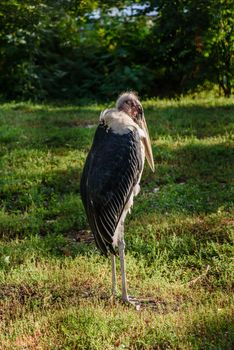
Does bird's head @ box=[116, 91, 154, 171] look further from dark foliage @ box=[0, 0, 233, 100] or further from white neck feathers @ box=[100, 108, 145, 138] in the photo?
dark foliage @ box=[0, 0, 233, 100]

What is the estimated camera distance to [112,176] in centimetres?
545

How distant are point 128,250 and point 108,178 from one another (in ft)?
6.12

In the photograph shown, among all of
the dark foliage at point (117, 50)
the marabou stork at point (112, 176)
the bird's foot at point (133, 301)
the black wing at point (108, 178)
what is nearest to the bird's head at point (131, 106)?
the marabou stork at point (112, 176)

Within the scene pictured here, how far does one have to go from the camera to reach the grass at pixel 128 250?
495cm

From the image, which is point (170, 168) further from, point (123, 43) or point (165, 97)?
point (123, 43)

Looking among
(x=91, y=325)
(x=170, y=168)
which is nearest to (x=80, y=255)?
(x=91, y=325)

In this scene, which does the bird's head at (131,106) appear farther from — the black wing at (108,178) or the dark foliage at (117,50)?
the dark foliage at (117,50)

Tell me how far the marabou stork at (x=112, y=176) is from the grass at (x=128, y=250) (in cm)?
63

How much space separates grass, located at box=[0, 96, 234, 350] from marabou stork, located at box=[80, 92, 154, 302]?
2.05 ft

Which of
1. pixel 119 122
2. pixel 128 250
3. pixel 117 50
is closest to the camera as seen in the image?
pixel 119 122

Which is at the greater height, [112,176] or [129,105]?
[129,105]

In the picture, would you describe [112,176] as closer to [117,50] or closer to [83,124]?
[83,124]

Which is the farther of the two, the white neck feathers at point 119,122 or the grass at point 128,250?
the white neck feathers at point 119,122

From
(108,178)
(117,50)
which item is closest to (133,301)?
(108,178)
